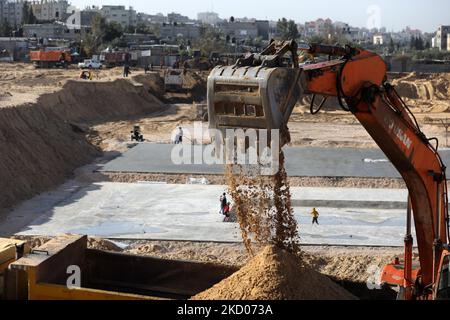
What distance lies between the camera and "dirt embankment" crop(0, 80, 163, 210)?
66.1ft

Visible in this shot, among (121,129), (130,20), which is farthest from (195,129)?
(130,20)

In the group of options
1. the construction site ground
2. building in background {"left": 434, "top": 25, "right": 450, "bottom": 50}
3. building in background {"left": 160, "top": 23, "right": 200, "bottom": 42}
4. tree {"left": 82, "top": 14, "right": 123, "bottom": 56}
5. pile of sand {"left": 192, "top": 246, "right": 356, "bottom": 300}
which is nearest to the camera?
pile of sand {"left": 192, "top": 246, "right": 356, "bottom": 300}

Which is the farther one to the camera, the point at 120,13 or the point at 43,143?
the point at 120,13

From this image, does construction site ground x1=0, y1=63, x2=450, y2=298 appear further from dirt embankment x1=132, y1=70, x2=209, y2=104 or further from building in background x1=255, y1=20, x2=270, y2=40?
building in background x1=255, y1=20, x2=270, y2=40

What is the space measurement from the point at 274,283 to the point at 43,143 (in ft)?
58.1

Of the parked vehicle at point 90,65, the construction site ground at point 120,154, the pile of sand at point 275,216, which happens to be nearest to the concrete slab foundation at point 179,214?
the construction site ground at point 120,154

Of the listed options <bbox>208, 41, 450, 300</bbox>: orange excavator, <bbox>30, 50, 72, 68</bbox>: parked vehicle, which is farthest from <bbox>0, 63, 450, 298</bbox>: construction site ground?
<bbox>30, 50, 72, 68</bbox>: parked vehicle

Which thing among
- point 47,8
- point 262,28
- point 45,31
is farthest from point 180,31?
point 47,8

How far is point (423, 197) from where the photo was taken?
8453 millimetres

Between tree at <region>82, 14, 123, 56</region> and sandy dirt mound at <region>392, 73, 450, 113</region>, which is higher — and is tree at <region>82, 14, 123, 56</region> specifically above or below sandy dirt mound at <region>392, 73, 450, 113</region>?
above

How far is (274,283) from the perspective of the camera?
7.28 metres

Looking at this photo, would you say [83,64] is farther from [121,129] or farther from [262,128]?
[262,128]

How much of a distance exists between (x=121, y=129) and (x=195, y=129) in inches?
137

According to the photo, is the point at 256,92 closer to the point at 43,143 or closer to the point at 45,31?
the point at 43,143
